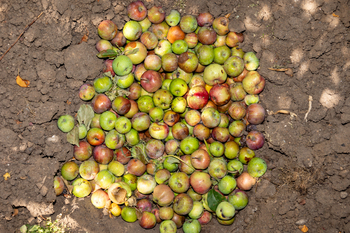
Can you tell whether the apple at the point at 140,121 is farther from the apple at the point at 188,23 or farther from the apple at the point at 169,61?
the apple at the point at 188,23

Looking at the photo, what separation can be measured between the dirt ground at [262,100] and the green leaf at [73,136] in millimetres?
137

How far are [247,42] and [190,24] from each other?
42.2 inches

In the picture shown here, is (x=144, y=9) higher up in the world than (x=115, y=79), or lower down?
higher up

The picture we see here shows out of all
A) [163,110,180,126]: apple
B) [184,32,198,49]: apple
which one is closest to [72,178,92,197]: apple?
[163,110,180,126]: apple

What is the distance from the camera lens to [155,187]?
4.07m

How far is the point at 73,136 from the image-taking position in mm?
3984

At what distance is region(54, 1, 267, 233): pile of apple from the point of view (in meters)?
3.97

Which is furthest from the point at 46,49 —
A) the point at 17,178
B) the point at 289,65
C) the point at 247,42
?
the point at 289,65

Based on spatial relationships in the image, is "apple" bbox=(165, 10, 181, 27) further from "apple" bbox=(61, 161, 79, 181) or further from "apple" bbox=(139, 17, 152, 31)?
"apple" bbox=(61, 161, 79, 181)

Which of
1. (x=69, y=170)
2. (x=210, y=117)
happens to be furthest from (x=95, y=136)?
(x=210, y=117)

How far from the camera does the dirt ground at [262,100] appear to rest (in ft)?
12.2

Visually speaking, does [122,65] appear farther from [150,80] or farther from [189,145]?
[189,145]

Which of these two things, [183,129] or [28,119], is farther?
[183,129]

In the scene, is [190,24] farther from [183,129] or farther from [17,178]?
[17,178]
